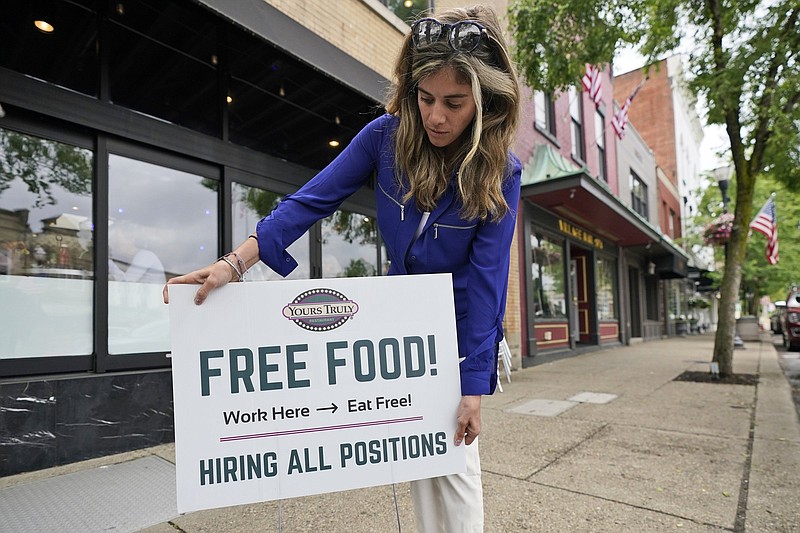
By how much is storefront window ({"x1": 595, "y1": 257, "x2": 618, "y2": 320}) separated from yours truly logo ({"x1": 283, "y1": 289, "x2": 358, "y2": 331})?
45.1 feet

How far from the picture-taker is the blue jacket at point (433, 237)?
1577mm

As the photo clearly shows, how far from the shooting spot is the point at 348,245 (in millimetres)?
7102

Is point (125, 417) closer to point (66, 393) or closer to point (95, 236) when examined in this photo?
point (66, 393)

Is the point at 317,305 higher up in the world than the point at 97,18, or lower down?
lower down

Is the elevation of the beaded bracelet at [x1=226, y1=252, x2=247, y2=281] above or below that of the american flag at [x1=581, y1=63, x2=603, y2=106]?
below

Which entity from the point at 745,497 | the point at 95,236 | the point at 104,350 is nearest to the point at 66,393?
the point at 104,350

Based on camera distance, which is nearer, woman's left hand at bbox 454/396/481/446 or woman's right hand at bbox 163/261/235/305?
woman's right hand at bbox 163/261/235/305

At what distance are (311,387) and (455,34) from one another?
3.85 ft

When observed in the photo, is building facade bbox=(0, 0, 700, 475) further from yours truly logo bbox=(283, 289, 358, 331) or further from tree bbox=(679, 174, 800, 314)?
tree bbox=(679, 174, 800, 314)

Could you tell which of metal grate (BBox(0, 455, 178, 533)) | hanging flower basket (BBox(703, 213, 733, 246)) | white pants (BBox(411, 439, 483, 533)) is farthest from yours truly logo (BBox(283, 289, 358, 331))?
hanging flower basket (BBox(703, 213, 733, 246))

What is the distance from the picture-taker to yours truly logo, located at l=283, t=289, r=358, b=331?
5.04 feet

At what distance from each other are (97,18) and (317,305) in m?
4.21

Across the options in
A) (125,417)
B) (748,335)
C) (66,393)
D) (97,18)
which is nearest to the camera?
(66,393)

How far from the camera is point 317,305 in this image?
5.09 feet
